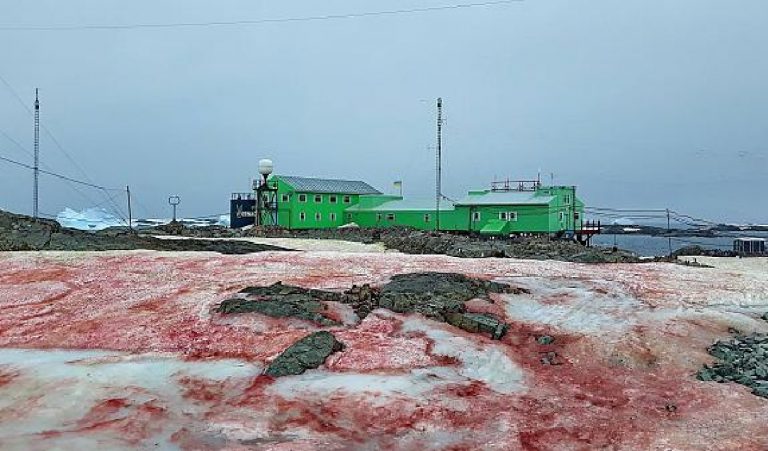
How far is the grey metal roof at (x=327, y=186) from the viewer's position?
2547 inches

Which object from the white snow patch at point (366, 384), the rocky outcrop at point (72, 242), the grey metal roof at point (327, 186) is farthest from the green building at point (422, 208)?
the white snow patch at point (366, 384)

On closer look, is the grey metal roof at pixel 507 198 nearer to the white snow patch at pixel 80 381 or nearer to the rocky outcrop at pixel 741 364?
the rocky outcrop at pixel 741 364

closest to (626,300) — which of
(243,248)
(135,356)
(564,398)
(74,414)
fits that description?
(564,398)

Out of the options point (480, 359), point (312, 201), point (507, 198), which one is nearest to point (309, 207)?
point (312, 201)

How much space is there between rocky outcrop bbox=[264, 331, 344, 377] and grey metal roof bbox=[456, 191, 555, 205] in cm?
4538

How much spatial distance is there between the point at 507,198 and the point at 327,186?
19.1 metres

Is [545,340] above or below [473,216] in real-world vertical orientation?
below

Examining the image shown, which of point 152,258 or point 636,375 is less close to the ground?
point 152,258

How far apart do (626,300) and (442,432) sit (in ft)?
28.9

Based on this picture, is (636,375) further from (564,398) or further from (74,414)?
(74,414)

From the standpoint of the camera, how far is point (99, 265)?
2234cm

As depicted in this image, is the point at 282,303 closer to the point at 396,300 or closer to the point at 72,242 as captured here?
the point at 396,300

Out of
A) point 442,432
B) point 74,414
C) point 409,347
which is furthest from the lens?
point 409,347

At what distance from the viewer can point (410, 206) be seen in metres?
65.4
